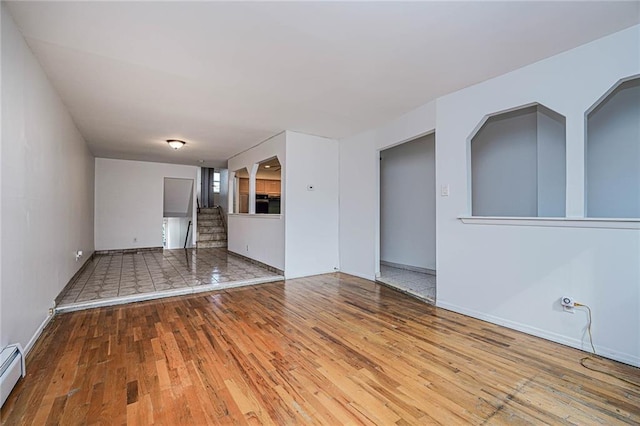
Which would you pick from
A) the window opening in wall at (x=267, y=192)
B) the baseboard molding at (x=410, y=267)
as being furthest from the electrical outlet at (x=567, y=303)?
the window opening in wall at (x=267, y=192)

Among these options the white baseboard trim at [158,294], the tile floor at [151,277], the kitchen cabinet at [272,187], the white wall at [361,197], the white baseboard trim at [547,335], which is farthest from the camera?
the kitchen cabinet at [272,187]

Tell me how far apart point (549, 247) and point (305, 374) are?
2.36 m

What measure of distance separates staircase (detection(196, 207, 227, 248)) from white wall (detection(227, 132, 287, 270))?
1746mm

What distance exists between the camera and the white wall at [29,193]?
76.2 inches

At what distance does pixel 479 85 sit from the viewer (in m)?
2.99

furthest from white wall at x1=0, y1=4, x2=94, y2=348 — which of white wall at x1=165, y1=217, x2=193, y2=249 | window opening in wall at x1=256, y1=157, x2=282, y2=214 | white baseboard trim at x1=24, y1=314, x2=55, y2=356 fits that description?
window opening in wall at x1=256, y1=157, x2=282, y2=214

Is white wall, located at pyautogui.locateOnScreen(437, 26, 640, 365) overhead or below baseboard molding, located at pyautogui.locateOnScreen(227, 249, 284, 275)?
overhead

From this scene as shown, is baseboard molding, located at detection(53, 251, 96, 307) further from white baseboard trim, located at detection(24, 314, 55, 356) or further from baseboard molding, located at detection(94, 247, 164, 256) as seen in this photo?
baseboard molding, located at detection(94, 247, 164, 256)

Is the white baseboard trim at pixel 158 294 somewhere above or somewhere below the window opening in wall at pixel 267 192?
below

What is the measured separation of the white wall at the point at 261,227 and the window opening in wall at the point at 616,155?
12.7ft

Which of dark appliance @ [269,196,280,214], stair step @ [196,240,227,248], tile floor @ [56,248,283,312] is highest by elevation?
dark appliance @ [269,196,280,214]

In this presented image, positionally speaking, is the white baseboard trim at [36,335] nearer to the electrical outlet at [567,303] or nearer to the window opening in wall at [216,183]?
the electrical outlet at [567,303]

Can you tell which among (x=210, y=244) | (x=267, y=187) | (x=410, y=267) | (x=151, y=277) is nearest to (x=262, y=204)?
(x=267, y=187)

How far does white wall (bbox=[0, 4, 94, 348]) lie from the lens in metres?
1.93
